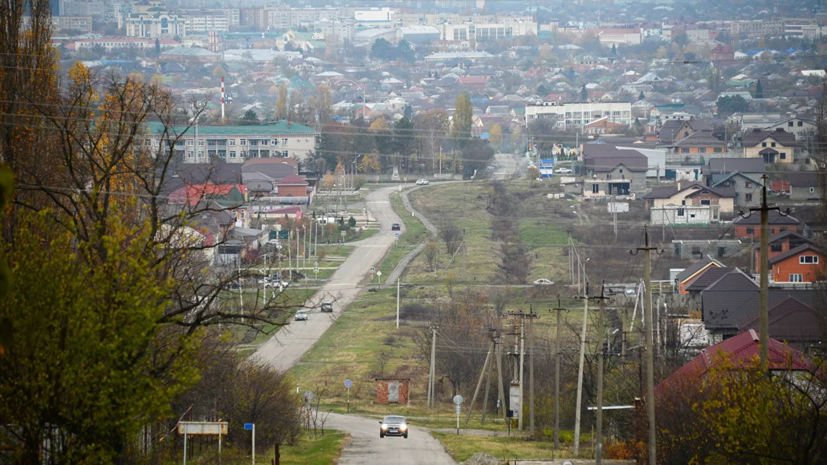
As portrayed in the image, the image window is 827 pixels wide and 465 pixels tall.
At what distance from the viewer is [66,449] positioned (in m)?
9.33

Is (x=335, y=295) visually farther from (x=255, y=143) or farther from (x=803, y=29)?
(x=803, y=29)

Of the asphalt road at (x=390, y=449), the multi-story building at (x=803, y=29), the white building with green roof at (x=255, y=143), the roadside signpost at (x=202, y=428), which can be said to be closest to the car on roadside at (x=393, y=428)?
the asphalt road at (x=390, y=449)

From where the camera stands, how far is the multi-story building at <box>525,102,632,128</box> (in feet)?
398

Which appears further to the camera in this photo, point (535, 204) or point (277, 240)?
point (535, 204)

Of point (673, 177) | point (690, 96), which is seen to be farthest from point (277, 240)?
point (690, 96)

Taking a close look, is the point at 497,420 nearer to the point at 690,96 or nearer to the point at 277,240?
the point at 277,240

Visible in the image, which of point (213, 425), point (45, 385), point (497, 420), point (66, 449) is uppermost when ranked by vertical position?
point (45, 385)

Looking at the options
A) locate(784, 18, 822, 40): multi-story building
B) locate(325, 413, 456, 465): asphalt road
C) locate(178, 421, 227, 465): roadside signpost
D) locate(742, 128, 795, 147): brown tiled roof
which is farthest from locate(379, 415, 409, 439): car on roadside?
Result: locate(784, 18, 822, 40): multi-story building

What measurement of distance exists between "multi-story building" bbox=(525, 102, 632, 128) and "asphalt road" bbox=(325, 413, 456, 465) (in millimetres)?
98039

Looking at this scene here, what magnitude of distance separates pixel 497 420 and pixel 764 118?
85778 millimetres

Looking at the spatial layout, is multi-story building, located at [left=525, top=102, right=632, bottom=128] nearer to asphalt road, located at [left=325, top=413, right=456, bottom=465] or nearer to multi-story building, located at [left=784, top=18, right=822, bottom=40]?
multi-story building, located at [left=784, top=18, right=822, bottom=40]

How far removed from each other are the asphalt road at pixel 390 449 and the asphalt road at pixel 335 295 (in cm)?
309

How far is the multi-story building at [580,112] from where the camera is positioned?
121 m

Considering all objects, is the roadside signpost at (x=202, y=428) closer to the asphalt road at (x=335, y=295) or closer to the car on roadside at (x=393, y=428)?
the car on roadside at (x=393, y=428)
